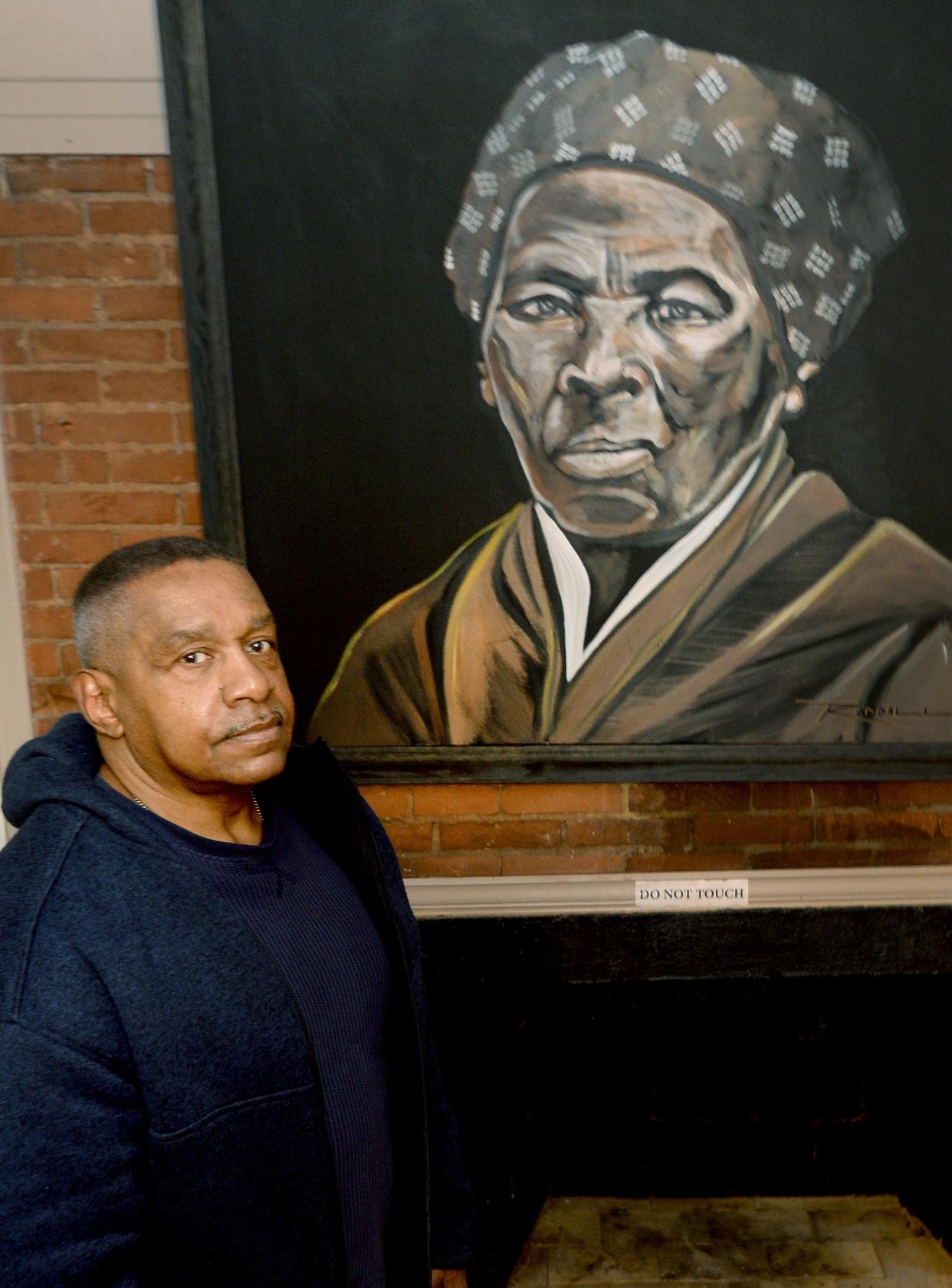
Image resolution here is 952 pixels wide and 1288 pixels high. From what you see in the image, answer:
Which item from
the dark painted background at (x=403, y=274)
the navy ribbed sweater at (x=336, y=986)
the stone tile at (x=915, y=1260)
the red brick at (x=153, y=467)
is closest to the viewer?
the navy ribbed sweater at (x=336, y=986)

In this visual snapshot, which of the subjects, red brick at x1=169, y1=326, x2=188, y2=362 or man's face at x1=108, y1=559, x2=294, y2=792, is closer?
man's face at x1=108, y1=559, x2=294, y2=792

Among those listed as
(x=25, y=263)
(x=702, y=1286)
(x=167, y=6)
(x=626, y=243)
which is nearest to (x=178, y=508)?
(x=25, y=263)

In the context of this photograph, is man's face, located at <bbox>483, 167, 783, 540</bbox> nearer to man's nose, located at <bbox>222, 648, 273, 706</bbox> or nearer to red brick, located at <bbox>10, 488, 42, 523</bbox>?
man's nose, located at <bbox>222, 648, 273, 706</bbox>

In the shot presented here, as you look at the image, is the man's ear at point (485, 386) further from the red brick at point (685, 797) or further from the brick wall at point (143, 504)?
the red brick at point (685, 797)

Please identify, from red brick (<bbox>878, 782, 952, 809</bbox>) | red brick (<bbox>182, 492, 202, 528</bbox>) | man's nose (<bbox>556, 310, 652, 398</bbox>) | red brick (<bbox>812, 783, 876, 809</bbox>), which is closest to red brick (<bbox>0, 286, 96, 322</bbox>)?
red brick (<bbox>182, 492, 202, 528</bbox>)

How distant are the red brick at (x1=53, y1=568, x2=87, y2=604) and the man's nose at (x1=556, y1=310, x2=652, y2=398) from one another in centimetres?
124

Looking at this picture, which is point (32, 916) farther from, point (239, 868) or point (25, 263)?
point (25, 263)

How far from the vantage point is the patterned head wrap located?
1902 mm

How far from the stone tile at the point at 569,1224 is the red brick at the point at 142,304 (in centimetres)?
265

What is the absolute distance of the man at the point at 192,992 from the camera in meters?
1.06

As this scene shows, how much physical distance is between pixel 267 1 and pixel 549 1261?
3.20 meters

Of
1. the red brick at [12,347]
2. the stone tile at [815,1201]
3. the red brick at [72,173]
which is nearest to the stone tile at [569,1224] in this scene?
the stone tile at [815,1201]

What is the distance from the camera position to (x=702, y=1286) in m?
2.35

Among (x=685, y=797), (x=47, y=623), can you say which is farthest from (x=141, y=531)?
(x=685, y=797)
